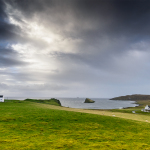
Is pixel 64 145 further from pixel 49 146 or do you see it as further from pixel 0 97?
pixel 0 97

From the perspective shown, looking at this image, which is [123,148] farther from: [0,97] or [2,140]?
[0,97]

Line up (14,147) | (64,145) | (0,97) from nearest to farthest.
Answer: (14,147), (64,145), (0,97)

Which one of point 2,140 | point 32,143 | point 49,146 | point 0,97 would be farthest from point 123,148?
point 0,97

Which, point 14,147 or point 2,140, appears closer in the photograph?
point 14,147

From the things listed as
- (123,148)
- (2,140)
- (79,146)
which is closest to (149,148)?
(123,148)

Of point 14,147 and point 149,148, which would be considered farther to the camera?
point 149,148

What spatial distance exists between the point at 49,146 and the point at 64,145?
4.63 feet

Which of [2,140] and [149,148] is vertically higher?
[2,140]

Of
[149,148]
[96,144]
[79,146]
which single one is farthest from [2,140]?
[149,148]

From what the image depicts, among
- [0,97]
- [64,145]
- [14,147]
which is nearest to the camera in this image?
[14,147]

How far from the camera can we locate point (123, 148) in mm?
12523

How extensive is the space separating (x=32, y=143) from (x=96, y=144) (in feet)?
20.5

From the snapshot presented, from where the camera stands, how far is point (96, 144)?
13.3 meters

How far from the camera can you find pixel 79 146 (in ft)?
41.3
